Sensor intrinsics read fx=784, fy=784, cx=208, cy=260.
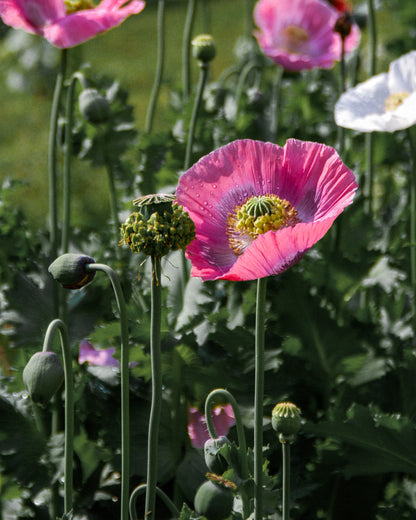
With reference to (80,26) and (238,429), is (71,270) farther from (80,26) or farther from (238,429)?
(80,26)

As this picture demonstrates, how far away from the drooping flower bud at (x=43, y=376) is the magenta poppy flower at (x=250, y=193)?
177 mm

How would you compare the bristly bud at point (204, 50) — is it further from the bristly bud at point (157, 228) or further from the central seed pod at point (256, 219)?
the bristly bud at point (157, 228)

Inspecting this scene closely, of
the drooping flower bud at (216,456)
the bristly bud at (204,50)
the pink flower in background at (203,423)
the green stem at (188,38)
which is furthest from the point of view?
the green stem at (188,38)

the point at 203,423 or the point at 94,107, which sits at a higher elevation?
the point at 94,107

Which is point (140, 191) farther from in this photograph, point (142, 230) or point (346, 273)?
point (142, 230)

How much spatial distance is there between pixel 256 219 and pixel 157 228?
0.18 meters

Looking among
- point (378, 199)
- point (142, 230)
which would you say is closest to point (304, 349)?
point (142, 230)

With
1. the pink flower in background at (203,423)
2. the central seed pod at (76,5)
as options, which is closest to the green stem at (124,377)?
the pink flower in background at (203,423)

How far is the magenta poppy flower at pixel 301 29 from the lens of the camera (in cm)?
175

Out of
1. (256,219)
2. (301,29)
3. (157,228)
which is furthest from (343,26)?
(157,228)

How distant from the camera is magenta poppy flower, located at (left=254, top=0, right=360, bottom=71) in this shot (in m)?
1.75

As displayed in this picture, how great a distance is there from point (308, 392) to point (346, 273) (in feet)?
0.67

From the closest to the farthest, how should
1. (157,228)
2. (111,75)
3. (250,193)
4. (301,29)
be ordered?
1. (157,228)
2. (250,193)
3. (301,29)
4. (111,75)

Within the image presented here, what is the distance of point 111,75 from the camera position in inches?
76.7
